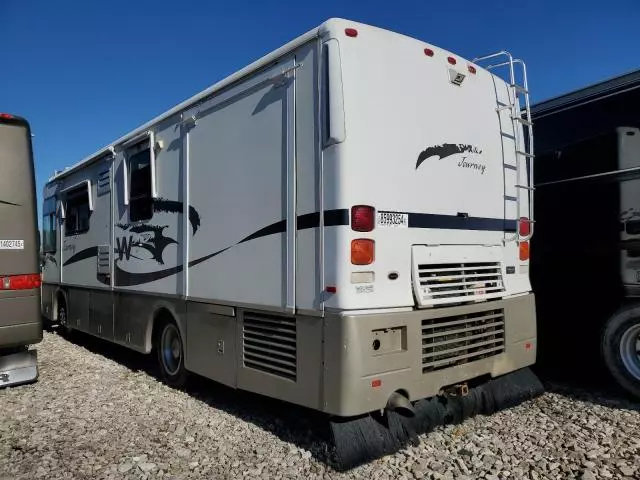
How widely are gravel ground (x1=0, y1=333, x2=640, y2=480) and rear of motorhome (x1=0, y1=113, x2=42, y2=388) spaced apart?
1.34 ft

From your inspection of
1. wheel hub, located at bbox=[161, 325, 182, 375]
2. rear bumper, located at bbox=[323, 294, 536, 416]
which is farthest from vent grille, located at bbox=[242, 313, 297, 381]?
wheel hub, located at bbox=[161, 325, 182, 375]

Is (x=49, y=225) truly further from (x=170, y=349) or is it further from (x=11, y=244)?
(x=170, y=349)

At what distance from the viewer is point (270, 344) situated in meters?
3.96

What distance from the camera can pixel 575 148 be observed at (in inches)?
202

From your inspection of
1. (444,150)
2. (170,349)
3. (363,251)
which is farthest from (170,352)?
(444,150)

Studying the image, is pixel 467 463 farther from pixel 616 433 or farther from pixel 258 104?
pixel 258 104

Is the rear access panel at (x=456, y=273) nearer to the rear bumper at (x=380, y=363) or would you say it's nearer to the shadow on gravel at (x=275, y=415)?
the rear bumper at (x=380, y=363)

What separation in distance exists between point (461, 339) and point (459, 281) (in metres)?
0.44

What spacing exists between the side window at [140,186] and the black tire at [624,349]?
4.65 meters

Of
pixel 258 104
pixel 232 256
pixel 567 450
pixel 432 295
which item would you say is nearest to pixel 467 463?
pixel 567 450

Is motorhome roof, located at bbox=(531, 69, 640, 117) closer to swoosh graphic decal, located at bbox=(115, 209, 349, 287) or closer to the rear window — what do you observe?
swoosh graphic decal, located at bbox=(115, 209, 349, 287)

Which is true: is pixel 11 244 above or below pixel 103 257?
above

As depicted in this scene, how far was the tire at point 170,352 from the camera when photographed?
530 cm

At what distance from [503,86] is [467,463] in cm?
326
